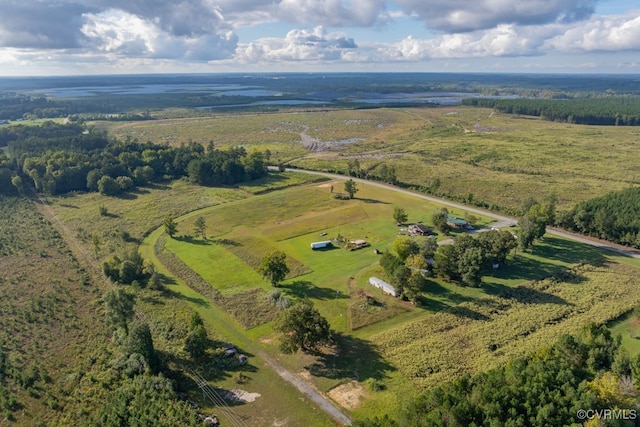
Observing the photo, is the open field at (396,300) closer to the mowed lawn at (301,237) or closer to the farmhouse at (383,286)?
the mowed lawn at (301,237)

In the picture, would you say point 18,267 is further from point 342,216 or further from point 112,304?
point 342,216

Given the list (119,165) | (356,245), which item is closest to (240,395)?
(356,245)

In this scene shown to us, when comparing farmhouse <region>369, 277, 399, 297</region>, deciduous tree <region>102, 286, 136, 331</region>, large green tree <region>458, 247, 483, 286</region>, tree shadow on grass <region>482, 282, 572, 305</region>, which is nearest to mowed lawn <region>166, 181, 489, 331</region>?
farmhouse <region>369, 277, 399, 297</region>

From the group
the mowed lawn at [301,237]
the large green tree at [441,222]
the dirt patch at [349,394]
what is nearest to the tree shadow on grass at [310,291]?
the mowed lawn at [301,237]

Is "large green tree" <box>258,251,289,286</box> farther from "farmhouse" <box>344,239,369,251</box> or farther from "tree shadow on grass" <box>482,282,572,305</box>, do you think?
"tree shadow on grass" <box>482,282,572,305</box>

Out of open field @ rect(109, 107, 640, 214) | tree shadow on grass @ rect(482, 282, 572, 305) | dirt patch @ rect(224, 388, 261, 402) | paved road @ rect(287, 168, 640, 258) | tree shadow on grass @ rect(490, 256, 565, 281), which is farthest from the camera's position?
open field @ rect(109, 107, 640, 214)

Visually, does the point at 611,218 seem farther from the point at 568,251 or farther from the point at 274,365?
the point at 274,365
